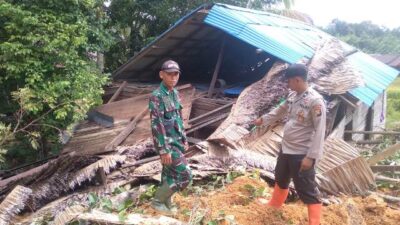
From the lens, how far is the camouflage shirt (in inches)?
163

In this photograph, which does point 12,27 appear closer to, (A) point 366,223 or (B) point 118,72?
(B) point 118,72

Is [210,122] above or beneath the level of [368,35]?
beneath

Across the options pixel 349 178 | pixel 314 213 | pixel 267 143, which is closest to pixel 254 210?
pixel 314 213

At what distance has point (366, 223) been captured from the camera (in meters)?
4.95

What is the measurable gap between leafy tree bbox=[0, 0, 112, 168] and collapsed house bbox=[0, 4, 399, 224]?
986 millimetres

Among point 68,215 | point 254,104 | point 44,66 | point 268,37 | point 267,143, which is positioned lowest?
point 68,215

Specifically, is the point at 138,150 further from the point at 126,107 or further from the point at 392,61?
the point at 392,61

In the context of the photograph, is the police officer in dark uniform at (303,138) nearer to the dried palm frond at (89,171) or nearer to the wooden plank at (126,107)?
the dried palm frond at (89,171)

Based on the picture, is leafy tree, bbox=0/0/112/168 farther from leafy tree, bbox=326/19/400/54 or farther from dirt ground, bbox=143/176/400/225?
leafy tree, bbox=326/19/400/54

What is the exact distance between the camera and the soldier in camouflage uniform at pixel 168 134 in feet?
13.6

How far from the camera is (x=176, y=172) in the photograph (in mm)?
4324

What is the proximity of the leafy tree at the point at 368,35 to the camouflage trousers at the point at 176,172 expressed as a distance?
147 ft

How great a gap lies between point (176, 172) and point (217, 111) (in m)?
4.82

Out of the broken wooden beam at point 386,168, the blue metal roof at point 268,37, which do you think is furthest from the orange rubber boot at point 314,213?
the blue metal roof at point 268,37
